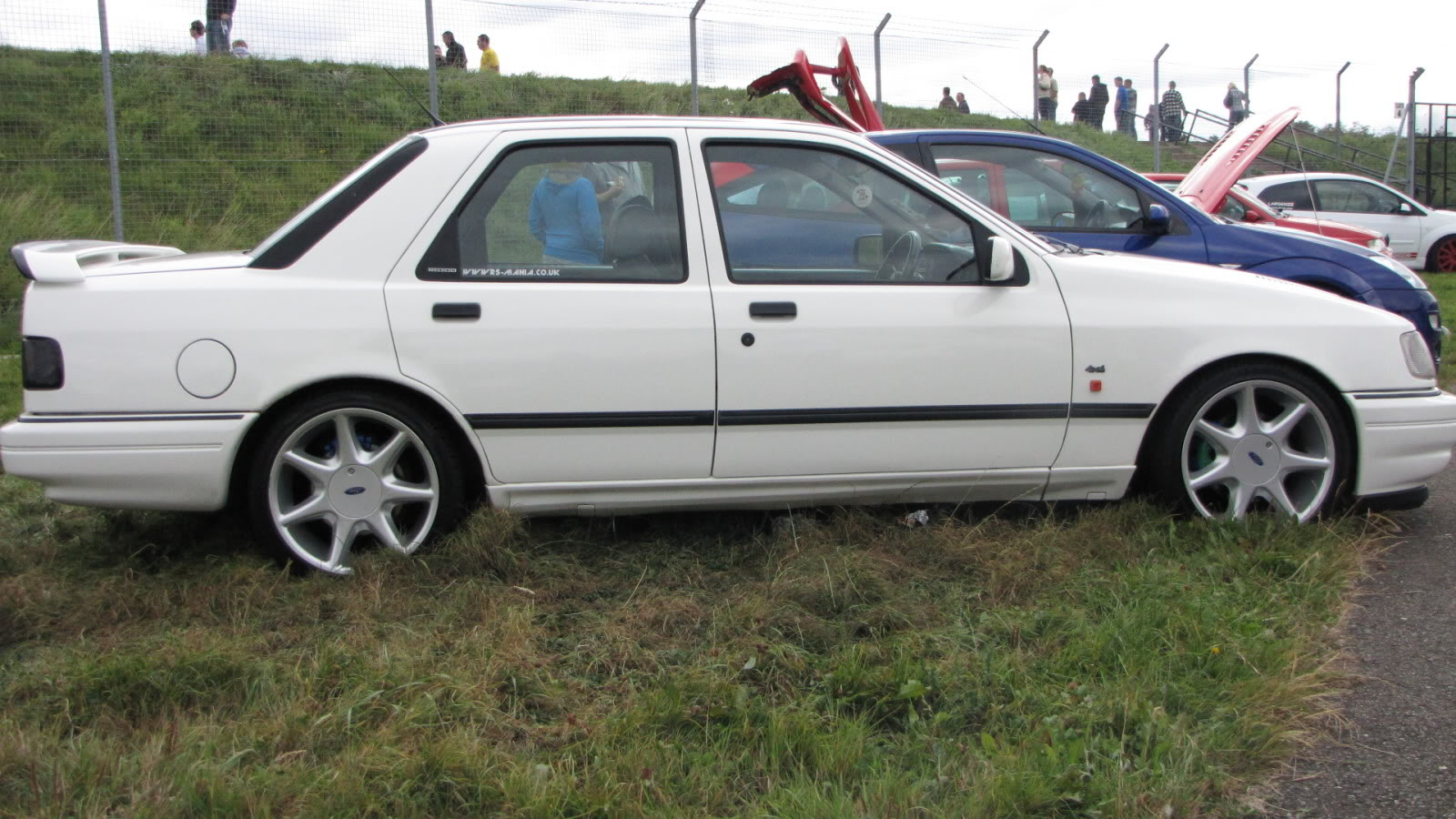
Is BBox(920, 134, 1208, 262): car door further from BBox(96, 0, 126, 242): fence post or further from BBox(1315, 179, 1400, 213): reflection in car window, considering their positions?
BBox(1315, 179, 1400, 213): reflection in car window

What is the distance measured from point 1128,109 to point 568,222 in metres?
14.5

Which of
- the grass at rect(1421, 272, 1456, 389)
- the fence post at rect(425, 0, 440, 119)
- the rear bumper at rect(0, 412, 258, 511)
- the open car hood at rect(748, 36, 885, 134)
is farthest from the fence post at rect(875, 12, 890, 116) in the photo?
the rear bumper at rect(0, 412, 258, 511)

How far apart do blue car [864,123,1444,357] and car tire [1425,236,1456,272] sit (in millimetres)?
10048

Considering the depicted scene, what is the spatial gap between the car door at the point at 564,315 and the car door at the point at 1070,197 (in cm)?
305

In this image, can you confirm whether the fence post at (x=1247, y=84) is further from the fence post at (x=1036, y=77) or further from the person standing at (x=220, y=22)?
the person standing at (x=220, y=22)

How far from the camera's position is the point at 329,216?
→ 3.94 m

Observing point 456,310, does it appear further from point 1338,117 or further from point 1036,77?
point 1338,117

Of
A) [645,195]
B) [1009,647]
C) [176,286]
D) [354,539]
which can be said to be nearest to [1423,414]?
[1009,647]

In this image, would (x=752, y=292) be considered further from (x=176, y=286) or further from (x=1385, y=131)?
(x=1385, y=131)

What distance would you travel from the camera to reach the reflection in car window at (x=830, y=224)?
13.5 ft

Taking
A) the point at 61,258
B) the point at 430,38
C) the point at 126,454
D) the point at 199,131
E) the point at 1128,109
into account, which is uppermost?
the point at 430,38

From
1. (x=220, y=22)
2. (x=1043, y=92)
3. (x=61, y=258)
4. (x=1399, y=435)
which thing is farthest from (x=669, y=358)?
(x=1043, y=92)

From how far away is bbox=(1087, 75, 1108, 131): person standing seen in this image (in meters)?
16.6

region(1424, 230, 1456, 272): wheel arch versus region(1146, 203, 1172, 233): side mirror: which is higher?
region(1146, 203, 1172, 233): side mirror
